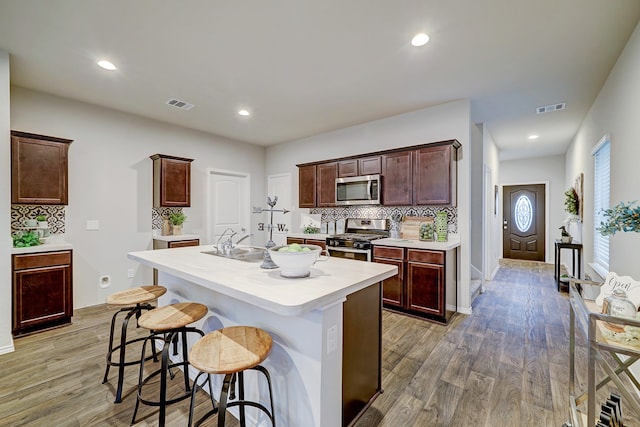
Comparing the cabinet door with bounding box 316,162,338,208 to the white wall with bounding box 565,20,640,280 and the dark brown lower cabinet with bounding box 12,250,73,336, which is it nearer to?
the white wall with bounding box 565,20,640,280

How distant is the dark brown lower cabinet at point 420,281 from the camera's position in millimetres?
3273

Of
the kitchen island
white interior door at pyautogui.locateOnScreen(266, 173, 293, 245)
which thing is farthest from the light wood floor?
white interior door at pyautogui.locateOnScreen(266, 173, 293, 245)

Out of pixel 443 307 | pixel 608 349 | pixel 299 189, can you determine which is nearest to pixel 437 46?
pixel 608 349

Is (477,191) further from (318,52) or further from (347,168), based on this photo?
(318,52)

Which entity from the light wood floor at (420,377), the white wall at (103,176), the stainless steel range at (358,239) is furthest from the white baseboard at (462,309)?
the white wall at (103,176)

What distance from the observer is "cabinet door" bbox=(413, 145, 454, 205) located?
3549 millimetres

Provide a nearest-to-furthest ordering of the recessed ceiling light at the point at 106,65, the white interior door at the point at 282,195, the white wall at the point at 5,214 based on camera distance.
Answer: the white wall at the point at 5,214 < the recessed ceiling light at the point at 106,65 < the white interior door at the point at 282,195

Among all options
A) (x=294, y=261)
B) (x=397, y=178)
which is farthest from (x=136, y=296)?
(x=397, y=178)

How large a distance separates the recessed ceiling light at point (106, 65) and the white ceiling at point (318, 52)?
55 mm

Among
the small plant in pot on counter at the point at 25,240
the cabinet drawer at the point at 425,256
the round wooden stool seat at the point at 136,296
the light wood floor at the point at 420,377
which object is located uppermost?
the small plant in pot on counter at the point at 25,240

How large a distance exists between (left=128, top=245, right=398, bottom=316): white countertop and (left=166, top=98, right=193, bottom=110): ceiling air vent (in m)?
2.38

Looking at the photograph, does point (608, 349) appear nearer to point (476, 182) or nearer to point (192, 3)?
point (192, 3)

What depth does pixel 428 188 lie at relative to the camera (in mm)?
3713

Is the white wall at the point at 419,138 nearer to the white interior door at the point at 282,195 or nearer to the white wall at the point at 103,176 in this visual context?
the white interior door at the point at 282,195
